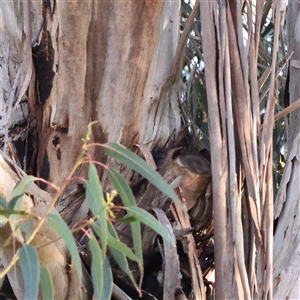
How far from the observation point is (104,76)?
801 mm

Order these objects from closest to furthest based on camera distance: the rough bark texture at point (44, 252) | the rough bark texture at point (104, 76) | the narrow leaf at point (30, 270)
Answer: the narrow leaf at point (30, 270) → the rough bark texture at point (44, 252) → the rough bark texture at point (104, 76)

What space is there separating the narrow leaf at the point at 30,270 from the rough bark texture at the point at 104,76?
1.19ft

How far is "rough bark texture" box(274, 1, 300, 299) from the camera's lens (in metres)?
0.78

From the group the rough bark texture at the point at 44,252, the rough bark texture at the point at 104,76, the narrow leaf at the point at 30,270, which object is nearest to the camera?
the narrow leaf at the point at 30,270

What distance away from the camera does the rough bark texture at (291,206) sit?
782mm

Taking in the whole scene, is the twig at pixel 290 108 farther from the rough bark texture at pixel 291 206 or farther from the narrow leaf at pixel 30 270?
the narrow leaf at pixel 30 270

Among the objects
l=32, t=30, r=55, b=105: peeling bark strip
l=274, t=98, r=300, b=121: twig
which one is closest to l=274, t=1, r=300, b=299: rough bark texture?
l=274, t=98, r=300, b=121: twig

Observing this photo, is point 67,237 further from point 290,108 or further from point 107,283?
point 290,108

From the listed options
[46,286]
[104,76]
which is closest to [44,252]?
[46,286]

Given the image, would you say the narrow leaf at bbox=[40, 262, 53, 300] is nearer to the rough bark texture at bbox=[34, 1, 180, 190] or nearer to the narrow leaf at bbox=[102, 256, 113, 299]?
the narrow leaf at bbox=[102, 256, 113, 299]

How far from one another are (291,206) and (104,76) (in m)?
0.38

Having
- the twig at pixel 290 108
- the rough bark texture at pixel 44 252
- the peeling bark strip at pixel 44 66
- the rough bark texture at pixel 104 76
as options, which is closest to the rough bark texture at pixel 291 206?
the twig at pixel 290 108

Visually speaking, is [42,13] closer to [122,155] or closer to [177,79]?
[177,79]

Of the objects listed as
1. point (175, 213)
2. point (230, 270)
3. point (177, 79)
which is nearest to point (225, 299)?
point (230, 270)
